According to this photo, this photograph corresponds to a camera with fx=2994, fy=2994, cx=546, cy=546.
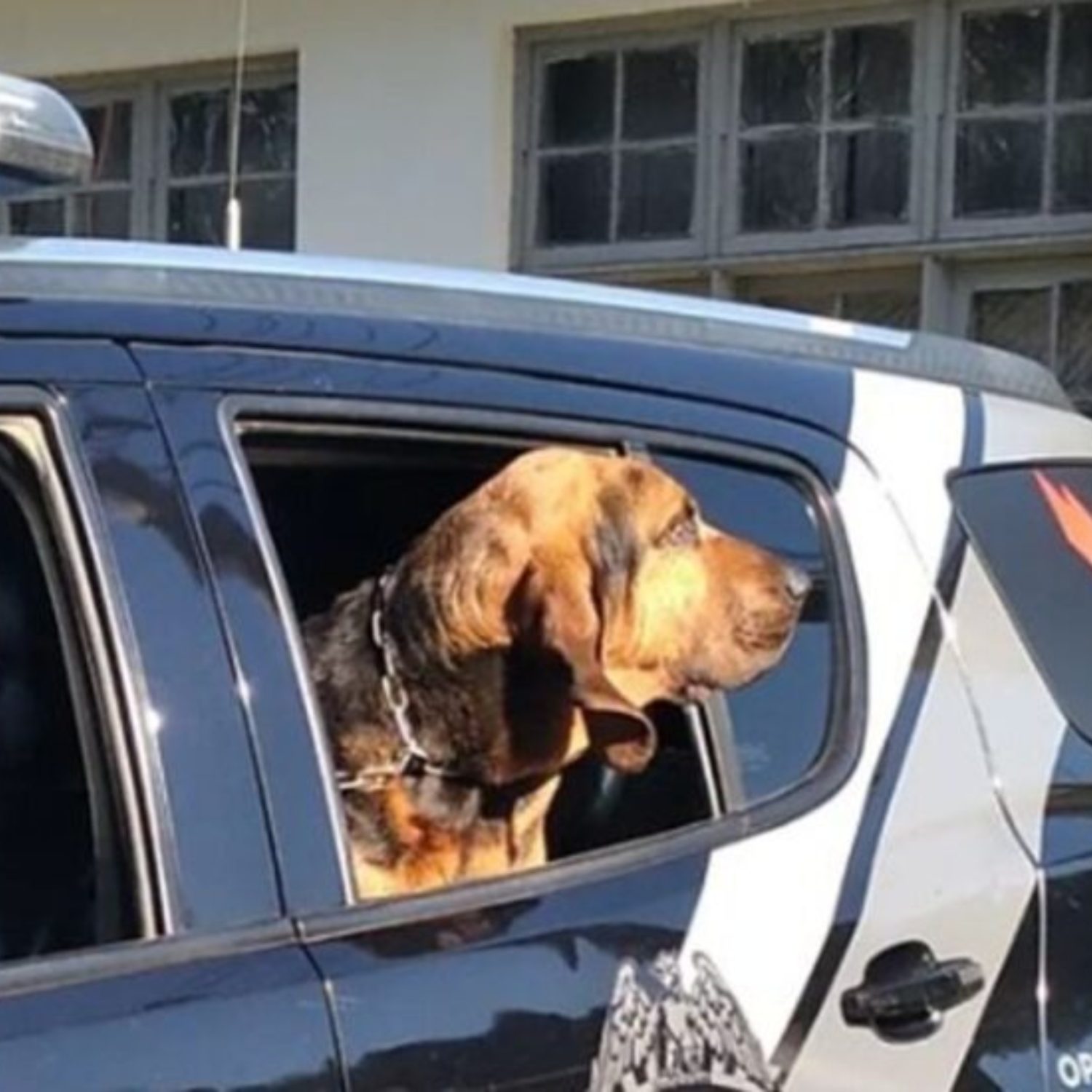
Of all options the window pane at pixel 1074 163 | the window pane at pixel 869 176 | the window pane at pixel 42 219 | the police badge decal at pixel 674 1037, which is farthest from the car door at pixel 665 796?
the window pane at pixel 42 219

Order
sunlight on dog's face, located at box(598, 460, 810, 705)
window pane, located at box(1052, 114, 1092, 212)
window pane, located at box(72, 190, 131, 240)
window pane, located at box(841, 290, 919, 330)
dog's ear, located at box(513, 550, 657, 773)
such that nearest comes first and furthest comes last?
dog's ear, located at box(513, 550, 657, 773) → sunlight on dog's face, located at box(598, 460, 810, 705) → window pane, located at box(1052, 114, 1092, 212) → window pane, located at box(841, 290, 919, 330) → window pane, located at box(72, 190, 131, 240)

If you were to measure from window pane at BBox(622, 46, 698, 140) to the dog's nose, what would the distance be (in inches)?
262

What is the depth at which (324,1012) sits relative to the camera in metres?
2.49

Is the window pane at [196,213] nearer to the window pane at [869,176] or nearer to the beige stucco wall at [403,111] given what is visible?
the beige stucco wall at [403,111]

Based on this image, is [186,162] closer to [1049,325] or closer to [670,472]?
[1049,325]

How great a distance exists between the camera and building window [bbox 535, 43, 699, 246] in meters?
9.66

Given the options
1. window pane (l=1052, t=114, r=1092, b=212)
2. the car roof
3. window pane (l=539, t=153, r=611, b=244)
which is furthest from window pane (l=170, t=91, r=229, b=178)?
the car roof

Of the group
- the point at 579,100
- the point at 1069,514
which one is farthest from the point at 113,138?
the point at 1069,514

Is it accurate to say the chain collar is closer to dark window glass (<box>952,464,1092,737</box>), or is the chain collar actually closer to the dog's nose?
the dog's nose

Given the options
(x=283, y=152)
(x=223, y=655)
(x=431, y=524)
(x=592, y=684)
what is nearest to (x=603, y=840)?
(x=592, y=684)

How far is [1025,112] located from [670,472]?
6.18 meters

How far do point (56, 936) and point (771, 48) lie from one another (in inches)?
285

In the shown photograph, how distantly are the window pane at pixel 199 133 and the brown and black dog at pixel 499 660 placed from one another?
7655 mm

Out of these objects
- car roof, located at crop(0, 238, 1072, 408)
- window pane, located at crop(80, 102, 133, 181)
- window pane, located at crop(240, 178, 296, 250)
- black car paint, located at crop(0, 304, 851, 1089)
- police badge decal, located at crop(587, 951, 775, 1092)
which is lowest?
police badge decal, located at crop(587, 951, 775, 1092)
